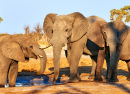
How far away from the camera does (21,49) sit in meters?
9.53

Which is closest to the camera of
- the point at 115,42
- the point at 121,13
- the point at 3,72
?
the point at 3,72

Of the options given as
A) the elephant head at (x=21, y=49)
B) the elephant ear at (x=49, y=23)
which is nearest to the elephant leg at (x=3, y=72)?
the elephant head at (x=21, y=49)

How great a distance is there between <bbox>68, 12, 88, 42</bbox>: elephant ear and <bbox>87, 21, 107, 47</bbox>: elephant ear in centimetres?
50

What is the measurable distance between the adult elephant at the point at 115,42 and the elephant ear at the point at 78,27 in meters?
0.66

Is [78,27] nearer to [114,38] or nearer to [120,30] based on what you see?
[114,38]

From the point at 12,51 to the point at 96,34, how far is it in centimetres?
303

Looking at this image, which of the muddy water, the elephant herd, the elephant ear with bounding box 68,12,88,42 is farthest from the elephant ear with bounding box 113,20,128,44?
the muddy water

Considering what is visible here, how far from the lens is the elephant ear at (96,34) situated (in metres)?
10.3

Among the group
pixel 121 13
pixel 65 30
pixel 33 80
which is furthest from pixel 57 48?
pixel 121 13

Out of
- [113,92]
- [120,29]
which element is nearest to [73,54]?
[120,29]

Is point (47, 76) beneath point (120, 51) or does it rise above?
beneath

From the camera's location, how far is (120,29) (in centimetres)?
995

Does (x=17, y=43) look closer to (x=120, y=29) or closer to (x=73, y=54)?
(x=73, y=54)

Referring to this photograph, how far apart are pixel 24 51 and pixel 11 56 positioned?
1.65 feet
